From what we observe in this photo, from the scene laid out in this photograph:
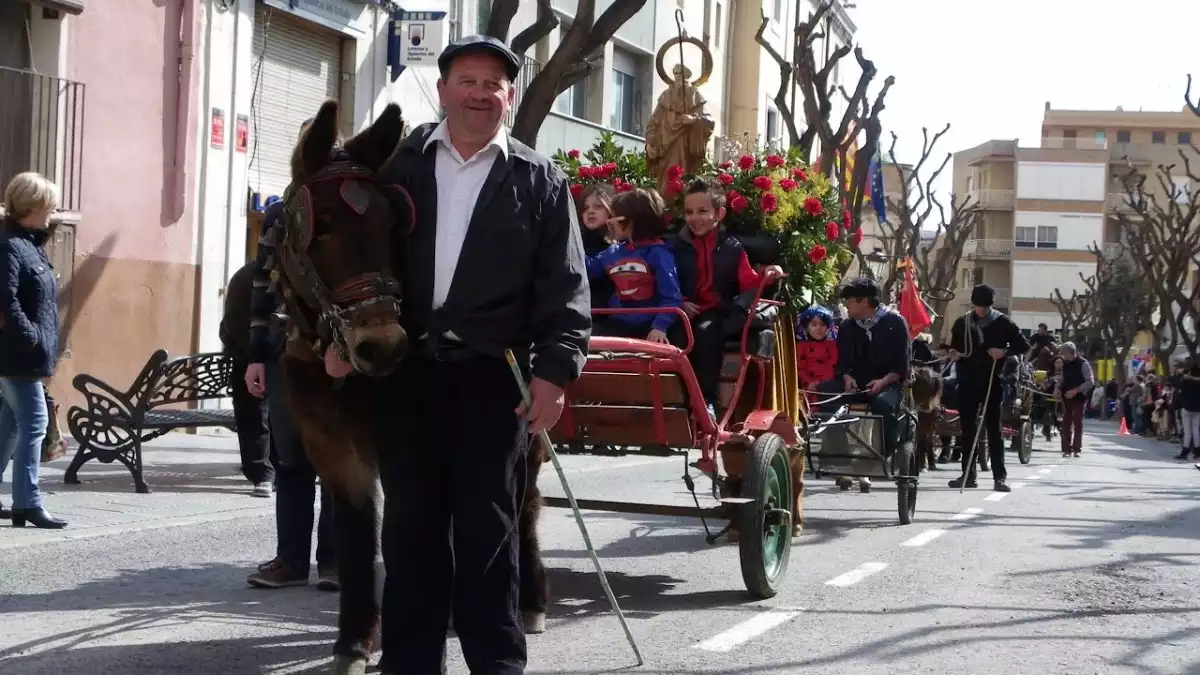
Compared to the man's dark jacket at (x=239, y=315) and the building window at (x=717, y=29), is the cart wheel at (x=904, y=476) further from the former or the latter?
the building window at (x=717, y=29)

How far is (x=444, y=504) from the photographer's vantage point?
5113mm

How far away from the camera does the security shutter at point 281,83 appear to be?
869 inches

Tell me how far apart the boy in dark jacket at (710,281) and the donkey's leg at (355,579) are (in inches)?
140

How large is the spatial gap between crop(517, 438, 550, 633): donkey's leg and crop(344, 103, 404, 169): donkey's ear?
1.90 metres

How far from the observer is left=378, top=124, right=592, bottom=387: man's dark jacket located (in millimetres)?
4953

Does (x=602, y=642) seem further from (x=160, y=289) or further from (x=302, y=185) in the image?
(x=160, y=289)

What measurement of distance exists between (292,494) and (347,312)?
3281 mm

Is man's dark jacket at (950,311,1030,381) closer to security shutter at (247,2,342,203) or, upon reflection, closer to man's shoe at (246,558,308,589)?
security shutter at (247,2,342,203)

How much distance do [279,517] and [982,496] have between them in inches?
395

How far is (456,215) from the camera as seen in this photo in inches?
197

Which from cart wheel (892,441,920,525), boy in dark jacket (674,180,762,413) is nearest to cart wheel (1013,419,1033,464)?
cart wheel (892,441,920,525)

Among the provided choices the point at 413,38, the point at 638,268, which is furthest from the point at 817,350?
the point at 413,38

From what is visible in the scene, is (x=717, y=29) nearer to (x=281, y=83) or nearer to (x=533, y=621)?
(x=281, y=83)

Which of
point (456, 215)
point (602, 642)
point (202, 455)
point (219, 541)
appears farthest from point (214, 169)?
point (456, 215)
